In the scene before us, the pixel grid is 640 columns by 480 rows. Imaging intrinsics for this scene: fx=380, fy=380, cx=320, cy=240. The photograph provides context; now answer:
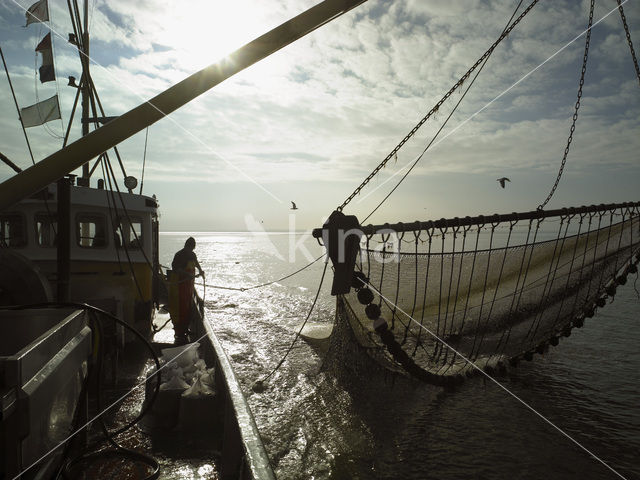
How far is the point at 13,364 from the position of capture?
1.88 m

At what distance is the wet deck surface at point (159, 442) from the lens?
12.7 ft

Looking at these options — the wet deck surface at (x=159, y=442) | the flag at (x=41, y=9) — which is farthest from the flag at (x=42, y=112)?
the wet deck surface at (x=159, y=442)

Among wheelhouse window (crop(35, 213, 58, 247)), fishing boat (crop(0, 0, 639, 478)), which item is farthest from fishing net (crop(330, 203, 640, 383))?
wheelhouse window (crop(35, 213, 58, 247))

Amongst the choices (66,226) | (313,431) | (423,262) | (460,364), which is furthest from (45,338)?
(460,364)

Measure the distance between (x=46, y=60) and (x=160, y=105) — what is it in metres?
12.2

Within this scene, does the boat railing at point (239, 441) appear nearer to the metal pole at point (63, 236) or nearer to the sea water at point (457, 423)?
the metal pole at point (63, 236)

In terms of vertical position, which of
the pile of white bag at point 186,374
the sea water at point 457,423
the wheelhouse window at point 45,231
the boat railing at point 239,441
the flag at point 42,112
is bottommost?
the sea water at point 457,423

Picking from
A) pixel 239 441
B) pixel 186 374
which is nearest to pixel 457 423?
pixel 186 374

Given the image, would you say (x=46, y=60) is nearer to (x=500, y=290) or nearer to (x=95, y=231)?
(x=95, y=231)

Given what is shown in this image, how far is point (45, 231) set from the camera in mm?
7824

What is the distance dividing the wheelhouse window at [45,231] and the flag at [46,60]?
6.52 metres

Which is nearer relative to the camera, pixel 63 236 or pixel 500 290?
pixel 63 236

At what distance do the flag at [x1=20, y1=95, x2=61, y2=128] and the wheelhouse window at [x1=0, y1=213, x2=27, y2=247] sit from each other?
190 inches

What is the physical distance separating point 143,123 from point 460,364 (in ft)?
24.3
